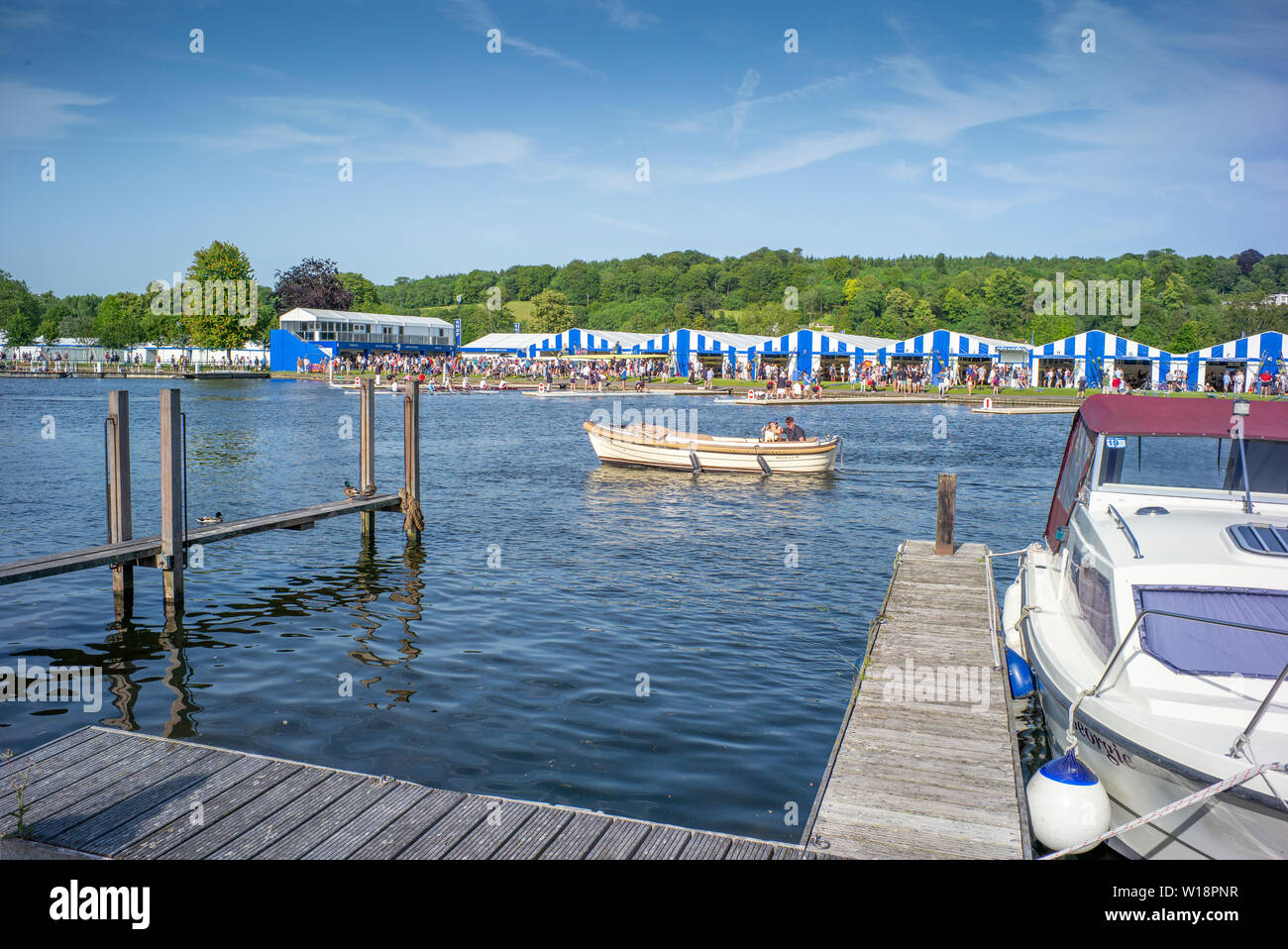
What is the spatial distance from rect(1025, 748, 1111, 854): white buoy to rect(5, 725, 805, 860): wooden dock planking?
208 centimetres

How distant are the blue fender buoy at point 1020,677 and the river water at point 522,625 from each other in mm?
1878

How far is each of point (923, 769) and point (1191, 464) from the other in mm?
5419

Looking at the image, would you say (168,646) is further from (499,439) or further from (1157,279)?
(1157,279)

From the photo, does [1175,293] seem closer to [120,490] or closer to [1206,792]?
[120,490]

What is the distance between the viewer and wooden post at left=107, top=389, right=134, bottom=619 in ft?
42.7

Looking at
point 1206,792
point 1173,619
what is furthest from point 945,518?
point 1206,792

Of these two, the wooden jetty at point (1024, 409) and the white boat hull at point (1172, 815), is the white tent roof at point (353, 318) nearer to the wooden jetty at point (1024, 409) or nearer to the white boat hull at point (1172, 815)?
the wooden jetty at point (1024, 409)

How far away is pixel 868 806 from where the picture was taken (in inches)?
276

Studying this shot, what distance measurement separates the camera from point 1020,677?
10945 millimetres

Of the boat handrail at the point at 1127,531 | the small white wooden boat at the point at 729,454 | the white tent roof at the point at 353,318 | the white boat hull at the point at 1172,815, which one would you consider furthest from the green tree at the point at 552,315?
the white boat hull at the point at 1172,815

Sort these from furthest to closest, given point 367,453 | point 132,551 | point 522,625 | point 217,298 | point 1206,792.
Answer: point 217,298
point 367,453
point 522,625
point 132,551
point 1206,792
